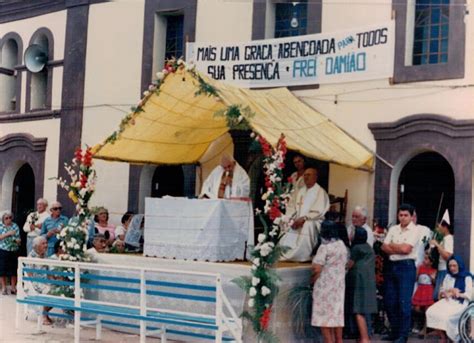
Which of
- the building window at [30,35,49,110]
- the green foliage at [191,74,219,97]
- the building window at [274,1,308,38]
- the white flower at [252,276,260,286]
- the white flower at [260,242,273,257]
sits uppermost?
the building window at [274,1,308,38]

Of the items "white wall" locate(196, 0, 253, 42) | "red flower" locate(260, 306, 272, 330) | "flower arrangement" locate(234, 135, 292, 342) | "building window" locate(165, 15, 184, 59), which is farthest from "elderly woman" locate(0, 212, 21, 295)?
"red flower" locate(260, 306, 272, 330)

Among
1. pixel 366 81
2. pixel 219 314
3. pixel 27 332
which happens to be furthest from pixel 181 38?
pixel 219 314

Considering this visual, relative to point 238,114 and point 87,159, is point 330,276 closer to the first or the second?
point 238,114

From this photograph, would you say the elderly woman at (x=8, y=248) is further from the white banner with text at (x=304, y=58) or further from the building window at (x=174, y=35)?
the white banner with text at (x=304, y=58)

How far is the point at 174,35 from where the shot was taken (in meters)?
15.0

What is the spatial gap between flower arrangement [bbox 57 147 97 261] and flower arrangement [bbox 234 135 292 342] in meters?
2.96

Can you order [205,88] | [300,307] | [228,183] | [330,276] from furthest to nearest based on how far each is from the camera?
[228,183], [205,88], [300,307], [330,276]

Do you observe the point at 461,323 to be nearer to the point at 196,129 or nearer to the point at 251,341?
the point at 251,341

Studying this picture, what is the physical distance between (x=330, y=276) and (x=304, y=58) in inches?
180

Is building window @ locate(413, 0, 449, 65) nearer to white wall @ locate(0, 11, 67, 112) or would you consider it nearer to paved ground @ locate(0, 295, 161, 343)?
paved ground @ locate(0, 295, 161, 343)

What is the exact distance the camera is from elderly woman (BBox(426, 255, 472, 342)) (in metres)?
9.78

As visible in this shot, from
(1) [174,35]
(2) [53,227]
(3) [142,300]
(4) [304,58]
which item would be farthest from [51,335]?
(1) [174,35]

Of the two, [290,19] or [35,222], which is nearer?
[290,19]

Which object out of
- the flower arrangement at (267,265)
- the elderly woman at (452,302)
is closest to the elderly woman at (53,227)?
the flower arrangement at (267,265)
